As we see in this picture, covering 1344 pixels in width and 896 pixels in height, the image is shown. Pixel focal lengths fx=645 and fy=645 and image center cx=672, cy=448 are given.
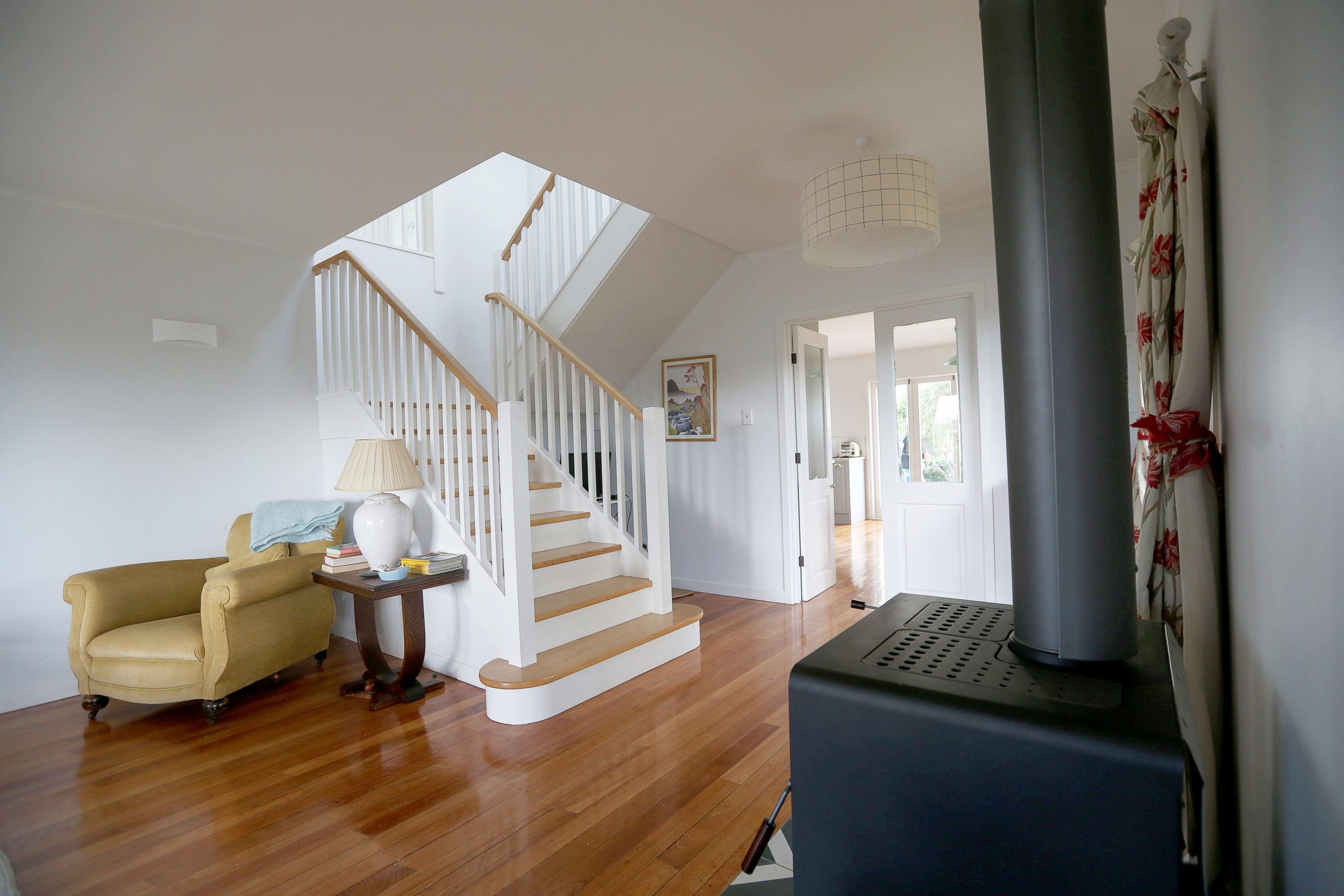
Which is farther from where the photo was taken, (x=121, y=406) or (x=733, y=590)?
(x=733, y=590)

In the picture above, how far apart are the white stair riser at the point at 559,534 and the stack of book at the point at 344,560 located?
89 centimetres

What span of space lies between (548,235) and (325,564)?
2651 mm

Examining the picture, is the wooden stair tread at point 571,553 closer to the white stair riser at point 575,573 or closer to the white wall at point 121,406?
the white stair riser at point 575,573

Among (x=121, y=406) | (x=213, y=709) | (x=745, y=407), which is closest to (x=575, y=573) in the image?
(x=213, y=709)

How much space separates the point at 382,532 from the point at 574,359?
1.45 metres

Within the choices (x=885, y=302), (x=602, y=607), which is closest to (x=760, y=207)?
(x=885, y=302)

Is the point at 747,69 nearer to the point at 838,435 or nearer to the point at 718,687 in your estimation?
the point at 718,687

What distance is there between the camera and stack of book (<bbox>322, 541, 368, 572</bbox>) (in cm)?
320

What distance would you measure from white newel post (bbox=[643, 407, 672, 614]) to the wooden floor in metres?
0.54

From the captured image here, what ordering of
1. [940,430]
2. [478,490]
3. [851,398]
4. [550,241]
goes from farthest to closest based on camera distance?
[851,398] < [550,241] < [940,430] < [478,490]

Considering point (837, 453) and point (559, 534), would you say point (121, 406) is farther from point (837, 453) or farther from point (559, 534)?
point (837, 453)

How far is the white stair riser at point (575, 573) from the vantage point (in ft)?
11.2

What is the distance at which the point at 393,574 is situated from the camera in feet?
9.71

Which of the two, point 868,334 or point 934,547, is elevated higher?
point 868,334
